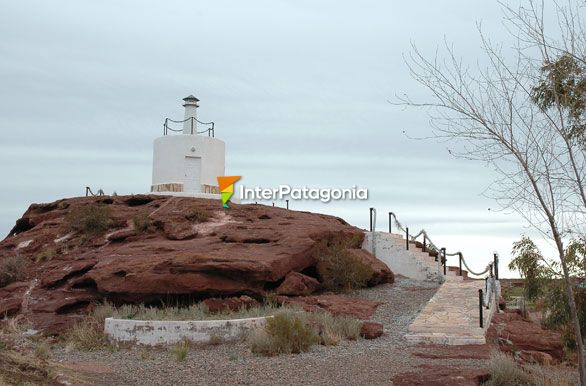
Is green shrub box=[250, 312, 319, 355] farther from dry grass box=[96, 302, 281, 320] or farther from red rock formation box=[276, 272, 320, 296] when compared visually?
red rock formation box=[276, 272, 320, 296]

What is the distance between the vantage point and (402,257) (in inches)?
872

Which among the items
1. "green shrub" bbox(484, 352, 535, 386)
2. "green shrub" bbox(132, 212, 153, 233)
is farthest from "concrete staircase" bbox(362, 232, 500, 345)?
"green shrub" bbox(132, 212, 153, 233)

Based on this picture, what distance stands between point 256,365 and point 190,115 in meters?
16.3

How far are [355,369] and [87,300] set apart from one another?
907cm

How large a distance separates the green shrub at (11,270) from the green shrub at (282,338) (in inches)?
361

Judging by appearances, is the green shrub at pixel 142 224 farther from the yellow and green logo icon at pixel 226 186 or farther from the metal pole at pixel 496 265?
the metal pole at pixel 496 265

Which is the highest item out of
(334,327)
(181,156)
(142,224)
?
(181,156)

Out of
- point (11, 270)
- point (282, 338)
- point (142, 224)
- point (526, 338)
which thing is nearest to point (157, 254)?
point (142, 224)

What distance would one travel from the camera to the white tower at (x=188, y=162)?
25375mm

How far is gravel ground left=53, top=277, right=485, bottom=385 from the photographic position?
33.6 ft

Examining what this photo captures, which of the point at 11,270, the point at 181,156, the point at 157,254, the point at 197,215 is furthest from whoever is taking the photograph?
the point at 181,156

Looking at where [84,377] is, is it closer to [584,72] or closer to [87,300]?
[87,300]

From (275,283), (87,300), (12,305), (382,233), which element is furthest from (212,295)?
(382,233)

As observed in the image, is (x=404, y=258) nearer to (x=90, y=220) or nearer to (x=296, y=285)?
(x=296, y=285)
